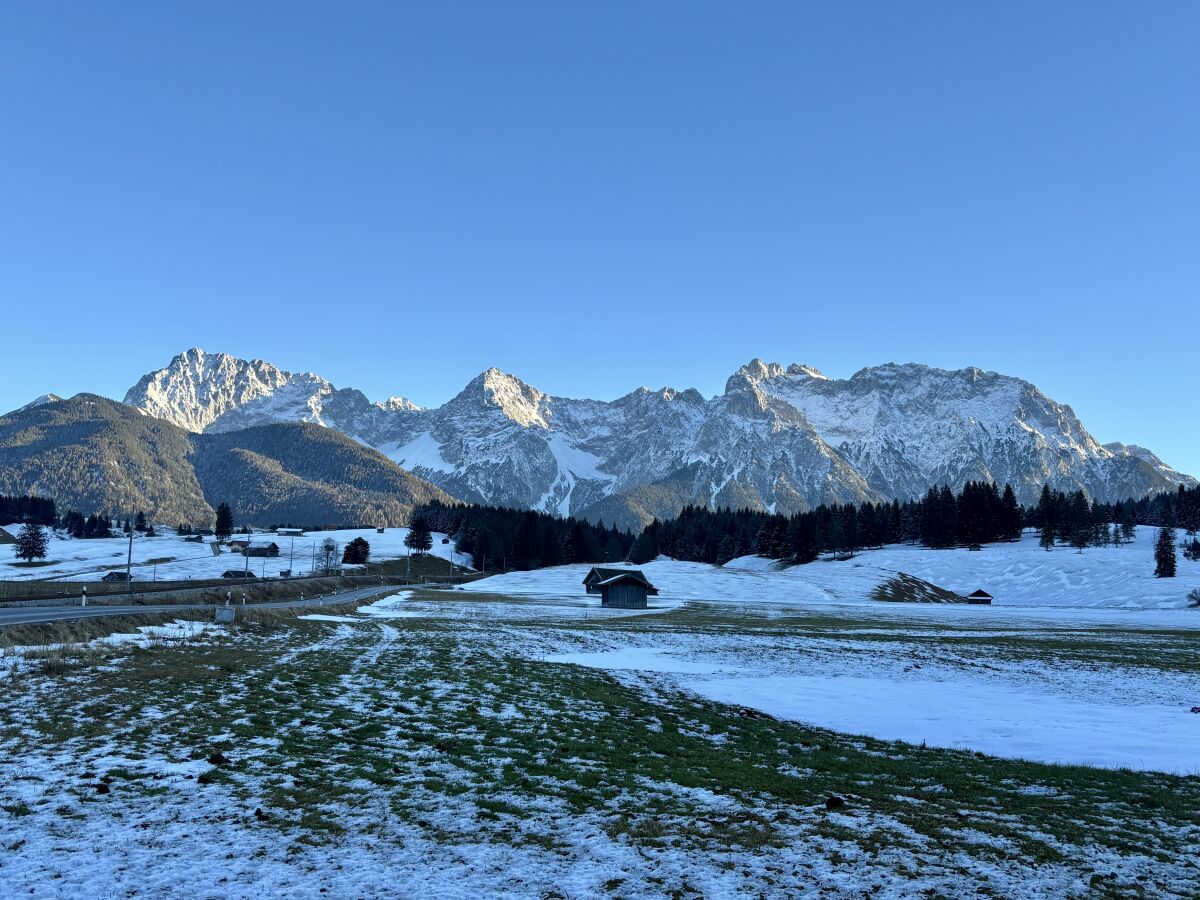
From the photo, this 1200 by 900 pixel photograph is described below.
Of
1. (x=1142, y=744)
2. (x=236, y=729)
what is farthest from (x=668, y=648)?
(x=236, y=729)

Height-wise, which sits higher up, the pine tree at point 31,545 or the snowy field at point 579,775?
the snowy field at point 579,775

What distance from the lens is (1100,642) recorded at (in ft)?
161

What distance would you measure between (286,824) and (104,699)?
451 inches

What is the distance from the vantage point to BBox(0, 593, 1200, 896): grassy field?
879 centimetres

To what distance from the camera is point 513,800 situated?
11.9m

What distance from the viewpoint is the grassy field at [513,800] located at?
8789 mm

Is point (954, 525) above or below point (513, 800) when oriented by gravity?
above

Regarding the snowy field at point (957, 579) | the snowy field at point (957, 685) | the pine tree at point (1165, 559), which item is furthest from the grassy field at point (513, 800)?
the pine tree at point (1165, 559)

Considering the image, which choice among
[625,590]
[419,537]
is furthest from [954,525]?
[419,537]

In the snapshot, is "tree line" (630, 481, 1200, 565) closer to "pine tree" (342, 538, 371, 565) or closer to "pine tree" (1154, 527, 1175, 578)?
"pine tree" (1154, 527, 1175, 578)

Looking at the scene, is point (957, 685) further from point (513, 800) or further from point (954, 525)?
point (954, 525)

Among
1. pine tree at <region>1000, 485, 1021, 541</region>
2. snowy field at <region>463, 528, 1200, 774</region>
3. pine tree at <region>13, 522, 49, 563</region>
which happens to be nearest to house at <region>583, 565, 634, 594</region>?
snowy field at <region>463, 528, 1200, 774</region>

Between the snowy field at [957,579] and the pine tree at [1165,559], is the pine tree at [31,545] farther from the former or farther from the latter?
the pine tree at [1165,559]

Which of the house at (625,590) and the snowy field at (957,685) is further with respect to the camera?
the house at (625,590)
